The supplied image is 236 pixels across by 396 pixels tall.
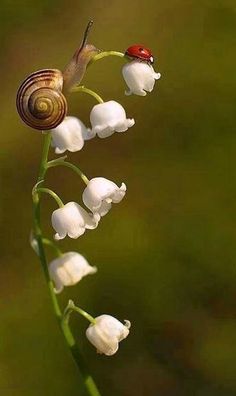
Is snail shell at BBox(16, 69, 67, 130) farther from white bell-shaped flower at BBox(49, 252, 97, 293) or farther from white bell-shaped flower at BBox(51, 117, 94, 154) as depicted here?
white bell-shaped flower at BBox(49, 252, 97, 293)

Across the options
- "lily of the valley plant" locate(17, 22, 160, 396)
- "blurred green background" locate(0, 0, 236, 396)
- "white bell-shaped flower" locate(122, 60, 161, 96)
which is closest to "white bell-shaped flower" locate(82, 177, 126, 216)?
"lily of the valley plant" locate(17, 22, 160, 396)

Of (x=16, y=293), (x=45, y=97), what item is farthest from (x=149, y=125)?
(x=45, y=97)

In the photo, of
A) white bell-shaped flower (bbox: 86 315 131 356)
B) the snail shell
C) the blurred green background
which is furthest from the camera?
the blurred green background

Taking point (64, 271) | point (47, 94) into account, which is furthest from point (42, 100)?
point (64, 271)

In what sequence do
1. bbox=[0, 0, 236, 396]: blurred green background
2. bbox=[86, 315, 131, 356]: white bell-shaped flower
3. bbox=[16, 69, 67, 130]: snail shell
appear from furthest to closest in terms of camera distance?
1. bbox=[0, 0, 236, 396]: blurred green background
2. bbox=[86, 315, 131, 356]: white bell-shaped flower
3. bbox=[16, 69, 67, 130]: snail shell

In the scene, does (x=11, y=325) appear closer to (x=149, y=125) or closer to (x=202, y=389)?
(x=202, y=389)

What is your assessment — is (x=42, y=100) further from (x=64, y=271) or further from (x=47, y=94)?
(x=64, y=271)
